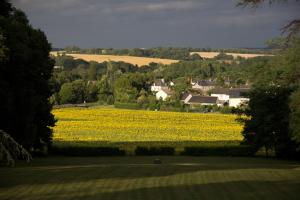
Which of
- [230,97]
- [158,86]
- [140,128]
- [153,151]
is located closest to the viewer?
[153,151]

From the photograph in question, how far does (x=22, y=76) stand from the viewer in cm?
3819

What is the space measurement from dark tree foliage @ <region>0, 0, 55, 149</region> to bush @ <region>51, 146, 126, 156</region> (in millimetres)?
7514

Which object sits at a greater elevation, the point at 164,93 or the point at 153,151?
the point at 164,93

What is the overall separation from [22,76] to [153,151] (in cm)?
1979

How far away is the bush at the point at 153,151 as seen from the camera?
2153 inches

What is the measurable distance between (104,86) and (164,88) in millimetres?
31522

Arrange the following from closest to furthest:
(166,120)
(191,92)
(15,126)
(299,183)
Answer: (299,183) < (15,126) < (166,120) < (191,92)

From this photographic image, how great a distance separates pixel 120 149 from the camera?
5469 cm

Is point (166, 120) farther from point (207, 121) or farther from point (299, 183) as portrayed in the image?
point (299, 183)

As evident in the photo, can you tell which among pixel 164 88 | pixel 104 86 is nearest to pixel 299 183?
pixel 104 86

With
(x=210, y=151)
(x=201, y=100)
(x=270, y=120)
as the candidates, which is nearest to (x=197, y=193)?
(x=270, y=120)

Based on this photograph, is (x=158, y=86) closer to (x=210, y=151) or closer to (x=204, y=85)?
(x=204, y=85)

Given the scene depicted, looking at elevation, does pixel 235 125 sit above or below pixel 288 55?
below

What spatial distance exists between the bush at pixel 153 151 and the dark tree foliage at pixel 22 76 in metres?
11.9
